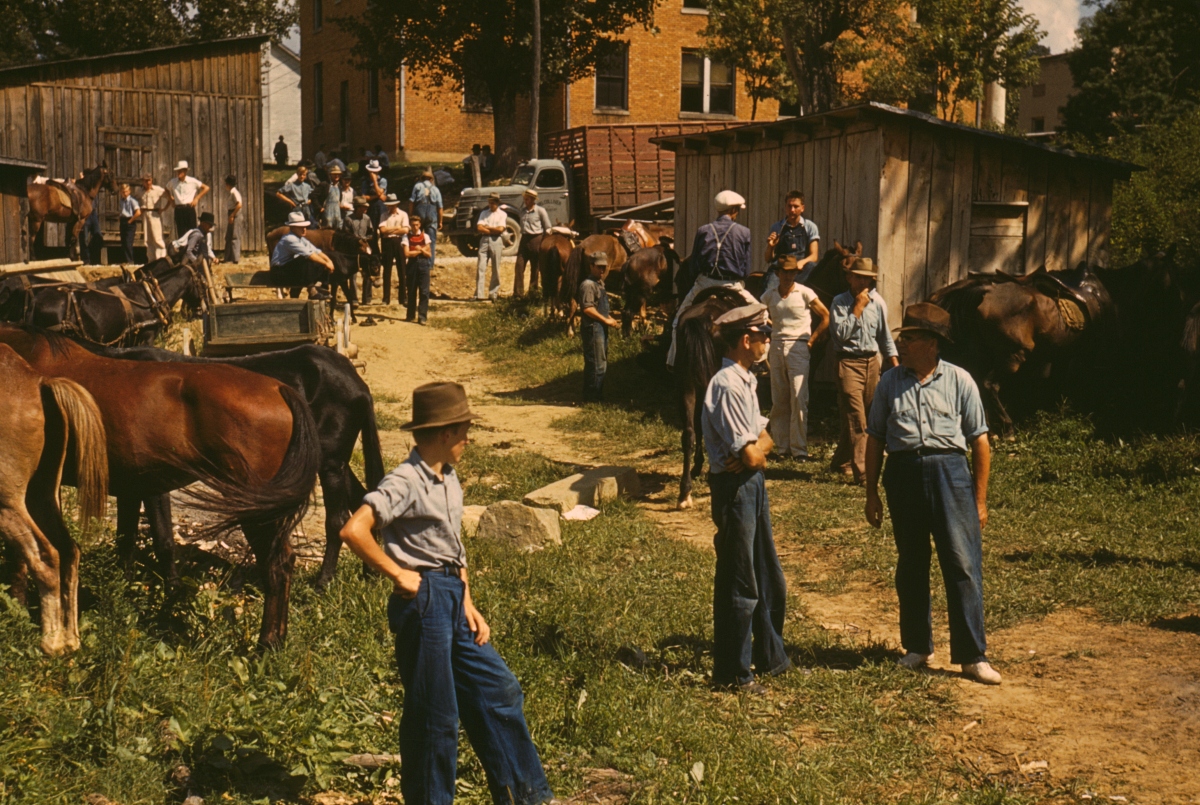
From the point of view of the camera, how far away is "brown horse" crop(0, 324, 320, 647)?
6.68 meters

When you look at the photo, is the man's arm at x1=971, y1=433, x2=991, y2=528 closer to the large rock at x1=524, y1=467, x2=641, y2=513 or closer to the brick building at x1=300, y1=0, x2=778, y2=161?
the large rock at x1=524, y1=467, x2=641, y2=513

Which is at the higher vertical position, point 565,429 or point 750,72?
point 750,72

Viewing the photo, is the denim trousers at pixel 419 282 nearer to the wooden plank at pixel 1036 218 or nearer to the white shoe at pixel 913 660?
the wooden plank at pixel 1036 218

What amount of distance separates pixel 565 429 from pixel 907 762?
31.0 feet

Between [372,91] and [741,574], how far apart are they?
3951cm

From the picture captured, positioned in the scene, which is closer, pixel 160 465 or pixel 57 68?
pixel 160 465

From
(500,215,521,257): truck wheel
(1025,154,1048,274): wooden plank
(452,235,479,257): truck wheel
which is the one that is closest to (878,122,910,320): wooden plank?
(1025,154,1048,274): wooden plank

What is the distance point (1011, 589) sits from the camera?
28.0ft

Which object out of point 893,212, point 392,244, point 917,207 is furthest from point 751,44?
point 893,212

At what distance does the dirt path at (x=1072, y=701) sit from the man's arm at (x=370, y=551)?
2820 mm

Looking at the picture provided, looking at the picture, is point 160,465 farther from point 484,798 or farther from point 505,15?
point 505,15

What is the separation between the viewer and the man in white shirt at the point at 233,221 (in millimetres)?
25812

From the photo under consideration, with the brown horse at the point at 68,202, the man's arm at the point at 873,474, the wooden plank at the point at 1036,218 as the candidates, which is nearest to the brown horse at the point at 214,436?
the man's arm at the point at 873,474

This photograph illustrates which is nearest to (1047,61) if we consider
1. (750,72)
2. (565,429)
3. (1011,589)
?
(750,72)
